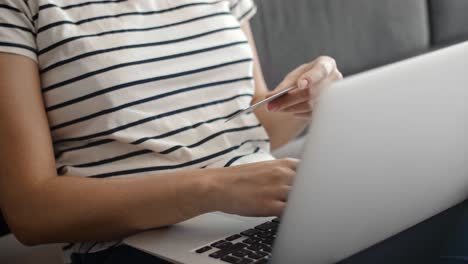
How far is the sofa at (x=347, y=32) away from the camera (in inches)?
62.2

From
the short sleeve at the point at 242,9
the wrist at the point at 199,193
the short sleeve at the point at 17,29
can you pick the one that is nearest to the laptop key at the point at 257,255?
the wrist at the point at 199,193

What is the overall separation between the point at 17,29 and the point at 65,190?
0.72 feet

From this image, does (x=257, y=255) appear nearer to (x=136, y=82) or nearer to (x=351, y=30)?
(x=136, y=82)

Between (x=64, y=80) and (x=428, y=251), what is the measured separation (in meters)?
0.51

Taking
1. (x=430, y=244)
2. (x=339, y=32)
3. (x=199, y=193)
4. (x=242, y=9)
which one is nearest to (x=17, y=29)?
(x=199, y=193)

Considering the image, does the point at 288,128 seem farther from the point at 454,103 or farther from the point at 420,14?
the point at 420,14

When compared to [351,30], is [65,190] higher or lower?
higher

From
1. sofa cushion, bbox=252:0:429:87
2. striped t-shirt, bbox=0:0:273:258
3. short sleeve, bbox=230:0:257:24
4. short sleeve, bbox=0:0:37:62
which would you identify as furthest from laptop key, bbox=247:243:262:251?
sofa cushion, bbox=252:0:429:87

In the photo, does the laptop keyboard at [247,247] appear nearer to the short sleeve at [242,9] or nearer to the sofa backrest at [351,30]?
the short sleeve at [242,9]

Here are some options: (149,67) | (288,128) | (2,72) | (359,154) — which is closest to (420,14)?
(288,128)

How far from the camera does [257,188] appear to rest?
0.75 meters

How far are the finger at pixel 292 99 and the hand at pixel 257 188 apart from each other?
24 cm

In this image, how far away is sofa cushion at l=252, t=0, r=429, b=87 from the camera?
1.59 meters

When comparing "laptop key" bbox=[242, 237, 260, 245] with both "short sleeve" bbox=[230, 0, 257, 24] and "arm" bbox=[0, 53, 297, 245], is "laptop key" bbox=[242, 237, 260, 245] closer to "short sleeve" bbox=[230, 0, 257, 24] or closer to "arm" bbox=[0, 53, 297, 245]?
"arm" bbox=[0, 53, 297, 245]
